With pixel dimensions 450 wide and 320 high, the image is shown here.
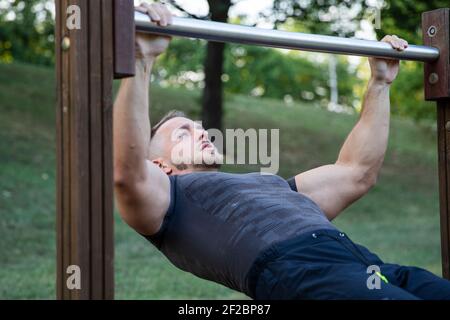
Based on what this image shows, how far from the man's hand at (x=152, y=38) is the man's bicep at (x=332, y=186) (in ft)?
3.02

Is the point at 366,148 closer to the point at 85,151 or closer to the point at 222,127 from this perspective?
the point at 85,151

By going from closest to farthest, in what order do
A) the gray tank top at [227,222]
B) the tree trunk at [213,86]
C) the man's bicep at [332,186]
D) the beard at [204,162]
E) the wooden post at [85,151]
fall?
the wooden post at [85,151] < the gray tank top at [227,222] < the beard at [204,162] < the man's bicep at [332,186] < the tree trunk at [213,86]

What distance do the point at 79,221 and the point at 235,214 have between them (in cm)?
70

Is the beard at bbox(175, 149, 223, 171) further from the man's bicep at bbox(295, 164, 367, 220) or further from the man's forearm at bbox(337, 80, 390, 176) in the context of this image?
the man's forearm at bbox(337, 80, 390, 176)

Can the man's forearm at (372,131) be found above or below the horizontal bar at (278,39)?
below

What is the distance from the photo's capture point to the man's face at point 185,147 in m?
2.88

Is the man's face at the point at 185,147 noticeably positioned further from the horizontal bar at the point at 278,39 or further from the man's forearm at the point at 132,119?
the man's forearm at the point at 132,119

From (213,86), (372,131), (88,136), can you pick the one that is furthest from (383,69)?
(213,86)

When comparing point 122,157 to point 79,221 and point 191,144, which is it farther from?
point 191,144

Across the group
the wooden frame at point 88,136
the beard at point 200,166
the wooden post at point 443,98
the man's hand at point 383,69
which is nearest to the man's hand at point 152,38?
the wooden frame at point 88,136

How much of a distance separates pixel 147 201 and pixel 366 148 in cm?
104

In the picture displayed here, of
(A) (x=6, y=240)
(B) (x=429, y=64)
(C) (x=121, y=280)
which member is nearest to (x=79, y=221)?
(B) (x=429, y=64)

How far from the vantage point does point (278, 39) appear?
8.68 ft

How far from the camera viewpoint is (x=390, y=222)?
9.20m
